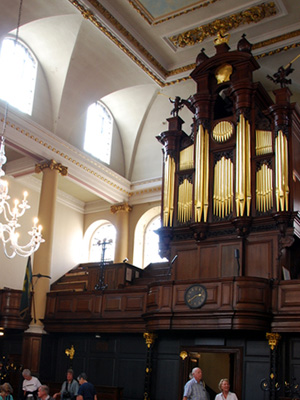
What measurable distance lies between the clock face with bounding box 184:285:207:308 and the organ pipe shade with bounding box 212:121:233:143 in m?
4.11

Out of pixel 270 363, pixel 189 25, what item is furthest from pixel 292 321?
pixel 189 25

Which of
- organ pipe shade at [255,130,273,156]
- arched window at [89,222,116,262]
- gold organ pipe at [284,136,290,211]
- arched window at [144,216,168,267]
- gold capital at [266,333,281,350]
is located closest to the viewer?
gold capital at [266,333,281,350]

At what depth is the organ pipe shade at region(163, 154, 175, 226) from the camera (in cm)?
1454

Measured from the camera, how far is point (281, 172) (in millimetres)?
12977

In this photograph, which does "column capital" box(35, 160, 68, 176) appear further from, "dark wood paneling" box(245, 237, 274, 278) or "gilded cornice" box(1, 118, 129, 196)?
"dark wood paneling" box(245, 237, 274, 278)

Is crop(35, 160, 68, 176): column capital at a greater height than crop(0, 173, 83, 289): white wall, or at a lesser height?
greater

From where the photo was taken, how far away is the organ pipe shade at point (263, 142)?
1368cm

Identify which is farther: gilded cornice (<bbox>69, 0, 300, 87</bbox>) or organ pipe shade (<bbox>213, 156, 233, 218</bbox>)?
gilded cornice (<bbox>69, 0, 300, 87</bbox>)

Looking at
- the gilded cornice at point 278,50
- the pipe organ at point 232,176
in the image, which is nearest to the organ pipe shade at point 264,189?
the pipe organ at point 232,176

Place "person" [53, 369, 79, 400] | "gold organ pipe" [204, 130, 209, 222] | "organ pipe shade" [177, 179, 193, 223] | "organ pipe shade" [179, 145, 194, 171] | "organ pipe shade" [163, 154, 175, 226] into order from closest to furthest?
"person" [53, 369, 79, 400], "gold organ pipe" [204, 130, 209, 222], "organ pipe shade" [177, 179, 193, 223], "organ pipe shade" [163, 154, 175, 226], "organ pipe shade" [179, 145, 194, 171]

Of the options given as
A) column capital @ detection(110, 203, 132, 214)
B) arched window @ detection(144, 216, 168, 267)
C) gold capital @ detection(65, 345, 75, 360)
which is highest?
column capital @ detection(110, 203, 132, 214)

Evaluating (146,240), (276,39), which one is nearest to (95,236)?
(146,240)

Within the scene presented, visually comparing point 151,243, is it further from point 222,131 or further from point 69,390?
point 69,390

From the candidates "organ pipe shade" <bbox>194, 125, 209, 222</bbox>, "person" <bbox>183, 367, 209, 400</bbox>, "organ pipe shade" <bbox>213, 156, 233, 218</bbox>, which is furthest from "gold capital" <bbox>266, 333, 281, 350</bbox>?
"organ pipe shade" <bbox>194, 125, 209, 222</bbox>
